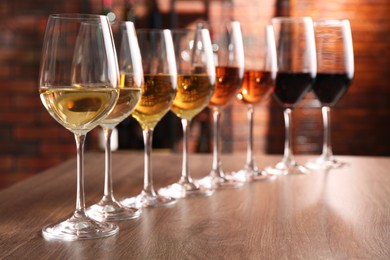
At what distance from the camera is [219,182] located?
1165 millimetres

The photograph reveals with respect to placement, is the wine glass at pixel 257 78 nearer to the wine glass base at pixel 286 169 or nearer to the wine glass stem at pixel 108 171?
the wine glass base at pixel 286 169

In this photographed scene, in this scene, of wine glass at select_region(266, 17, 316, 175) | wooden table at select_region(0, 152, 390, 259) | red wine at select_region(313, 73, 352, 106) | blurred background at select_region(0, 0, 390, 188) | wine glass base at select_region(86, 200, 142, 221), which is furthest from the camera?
blurred background at select_region(0, 0, 390, 188)

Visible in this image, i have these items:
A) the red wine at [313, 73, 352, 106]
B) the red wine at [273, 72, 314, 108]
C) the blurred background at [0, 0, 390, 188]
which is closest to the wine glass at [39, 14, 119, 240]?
the red wine at [273, 72, 314, 108]

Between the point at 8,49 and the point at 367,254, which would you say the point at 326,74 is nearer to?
the point at 367,254

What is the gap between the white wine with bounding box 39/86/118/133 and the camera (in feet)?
2.59

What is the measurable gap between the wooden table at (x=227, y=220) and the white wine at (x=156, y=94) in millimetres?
135

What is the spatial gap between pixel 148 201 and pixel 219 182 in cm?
22

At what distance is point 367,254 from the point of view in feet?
2.29

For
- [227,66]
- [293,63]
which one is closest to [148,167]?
[227,66]

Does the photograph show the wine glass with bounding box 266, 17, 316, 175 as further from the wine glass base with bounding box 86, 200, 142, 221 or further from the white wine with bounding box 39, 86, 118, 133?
the white wine with bounding box 39, 86, 118, 133

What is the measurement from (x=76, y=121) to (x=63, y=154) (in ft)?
10.3

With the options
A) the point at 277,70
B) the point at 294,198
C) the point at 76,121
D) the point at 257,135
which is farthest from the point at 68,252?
the point at 257,135

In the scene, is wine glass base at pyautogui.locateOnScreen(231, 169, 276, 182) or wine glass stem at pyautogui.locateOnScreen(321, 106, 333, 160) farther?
wine glass stem at pyautogui.locateOnScreen(321, 106, 333, 160)

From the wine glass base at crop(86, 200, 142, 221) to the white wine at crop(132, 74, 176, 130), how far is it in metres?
0.16
